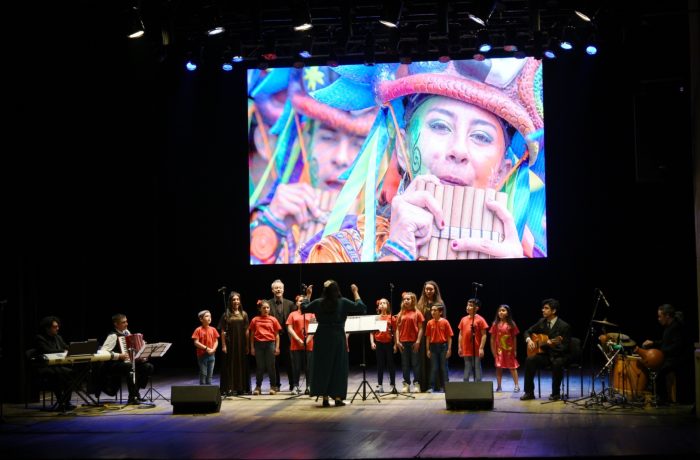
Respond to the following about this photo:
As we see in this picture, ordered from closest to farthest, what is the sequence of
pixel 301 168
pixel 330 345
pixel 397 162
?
pixel 330 345 → pixel 397 162 → pixel 301 168

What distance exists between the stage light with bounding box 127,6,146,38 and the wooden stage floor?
4.88 meters

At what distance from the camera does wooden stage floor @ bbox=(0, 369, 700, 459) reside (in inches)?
A: 305

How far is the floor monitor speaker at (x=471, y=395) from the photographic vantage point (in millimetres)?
10281

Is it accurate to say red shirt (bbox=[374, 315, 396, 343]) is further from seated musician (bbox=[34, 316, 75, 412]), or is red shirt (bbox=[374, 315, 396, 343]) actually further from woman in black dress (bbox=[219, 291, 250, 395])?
seated musician (bbox=[34, 316, 75, 412])

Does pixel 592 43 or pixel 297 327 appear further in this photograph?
pixel 297 327

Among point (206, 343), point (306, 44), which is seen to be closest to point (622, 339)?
point (206, 343)

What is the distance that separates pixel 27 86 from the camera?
41.2 feet

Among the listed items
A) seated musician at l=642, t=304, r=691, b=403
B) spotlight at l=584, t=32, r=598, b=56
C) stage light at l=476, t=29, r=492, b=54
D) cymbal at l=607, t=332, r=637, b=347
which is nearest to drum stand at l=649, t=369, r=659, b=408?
seated musician at l=642, t=304, r=691, b=403

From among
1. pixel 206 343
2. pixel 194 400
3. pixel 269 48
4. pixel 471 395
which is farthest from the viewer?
pixel 269 48

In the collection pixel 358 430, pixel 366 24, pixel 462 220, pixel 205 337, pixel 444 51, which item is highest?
pixel 366 24

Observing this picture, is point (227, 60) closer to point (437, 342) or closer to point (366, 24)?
point (366, 24)

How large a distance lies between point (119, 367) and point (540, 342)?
5.55 meters

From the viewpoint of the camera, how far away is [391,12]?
11.4 meters

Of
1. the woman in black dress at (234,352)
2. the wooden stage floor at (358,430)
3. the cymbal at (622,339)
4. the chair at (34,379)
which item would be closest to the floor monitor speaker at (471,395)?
the wooden stage floor at (358,430)
